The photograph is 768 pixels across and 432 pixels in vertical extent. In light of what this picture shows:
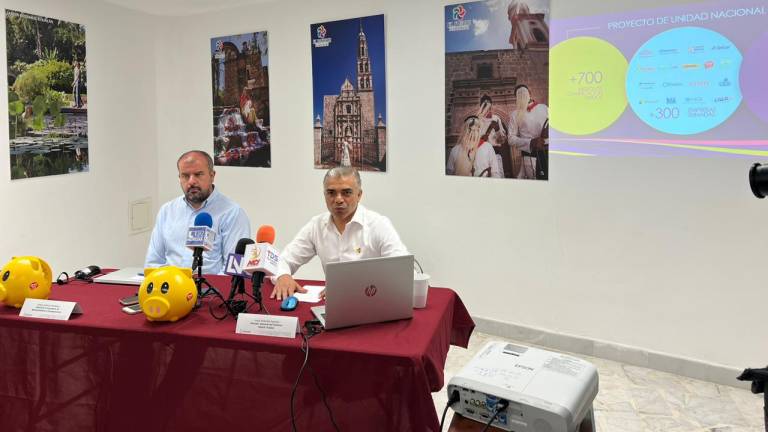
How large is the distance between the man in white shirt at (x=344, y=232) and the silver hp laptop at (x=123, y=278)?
677 millimetres

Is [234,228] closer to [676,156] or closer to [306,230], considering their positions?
[306,230]

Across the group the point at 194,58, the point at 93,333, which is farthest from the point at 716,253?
the point at 194,58

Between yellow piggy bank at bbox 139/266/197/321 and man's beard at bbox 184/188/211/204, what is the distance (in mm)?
1297

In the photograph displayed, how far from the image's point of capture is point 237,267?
98.7 inches

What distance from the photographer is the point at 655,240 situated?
3.83 meters

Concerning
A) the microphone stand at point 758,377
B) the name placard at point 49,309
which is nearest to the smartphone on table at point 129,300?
the name placard at point 49,309

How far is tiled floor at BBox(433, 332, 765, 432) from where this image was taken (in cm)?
325

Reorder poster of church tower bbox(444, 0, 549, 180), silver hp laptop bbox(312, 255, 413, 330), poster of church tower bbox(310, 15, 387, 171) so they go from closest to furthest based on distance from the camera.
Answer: silver hp laptop bbox(312, 255, 413, 330)
poster of church tower bbox(444, 0, 549, 180)
poster of church tower bbox(310, 15, 387, 171)

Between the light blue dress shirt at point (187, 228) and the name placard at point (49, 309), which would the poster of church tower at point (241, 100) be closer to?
the light blue dress shirt at point (187, 228)

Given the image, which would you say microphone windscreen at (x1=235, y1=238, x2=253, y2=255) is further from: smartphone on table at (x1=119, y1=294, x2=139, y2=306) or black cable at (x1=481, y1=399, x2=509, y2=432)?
black cable at (x1=481, y1=399, x2=509, y2=432)

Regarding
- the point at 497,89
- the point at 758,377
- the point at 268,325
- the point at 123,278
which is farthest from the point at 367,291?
the point at 497,89

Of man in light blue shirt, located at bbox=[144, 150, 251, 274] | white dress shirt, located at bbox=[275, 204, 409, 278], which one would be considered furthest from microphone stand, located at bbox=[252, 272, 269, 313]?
man in light blue shirt, located at bbox=[144, 150, 251, 274]

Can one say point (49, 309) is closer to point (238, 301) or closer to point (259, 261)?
point (238, 301)

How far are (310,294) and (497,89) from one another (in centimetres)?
224
